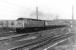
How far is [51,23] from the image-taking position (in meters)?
27.6

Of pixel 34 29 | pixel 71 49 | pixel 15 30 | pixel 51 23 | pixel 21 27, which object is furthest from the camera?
pixel 51 23

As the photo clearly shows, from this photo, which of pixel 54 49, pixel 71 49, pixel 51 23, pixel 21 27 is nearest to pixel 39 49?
pixel 54 49

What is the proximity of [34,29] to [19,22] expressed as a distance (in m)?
4.00

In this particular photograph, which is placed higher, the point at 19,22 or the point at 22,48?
the point at 19,22

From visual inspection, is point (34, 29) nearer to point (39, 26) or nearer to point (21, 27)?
point (39, 26)

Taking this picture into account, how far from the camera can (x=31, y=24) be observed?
20359 millimetres

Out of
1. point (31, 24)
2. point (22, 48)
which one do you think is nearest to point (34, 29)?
point (31, 24)

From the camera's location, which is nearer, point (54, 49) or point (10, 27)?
point (54, 49)

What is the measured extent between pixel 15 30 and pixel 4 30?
11.1 feet

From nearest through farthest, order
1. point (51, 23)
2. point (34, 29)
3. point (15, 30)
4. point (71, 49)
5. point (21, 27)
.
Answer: point (71, 49)
point (21, 27)
point (15, 30)
point (34, 29)
point (51, 23)

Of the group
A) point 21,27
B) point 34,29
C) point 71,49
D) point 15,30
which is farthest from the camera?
point 34,29

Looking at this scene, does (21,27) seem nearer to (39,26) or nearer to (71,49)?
(39,26)

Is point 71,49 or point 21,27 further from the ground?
point 21,27

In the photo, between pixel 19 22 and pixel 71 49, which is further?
pixel 19 22
